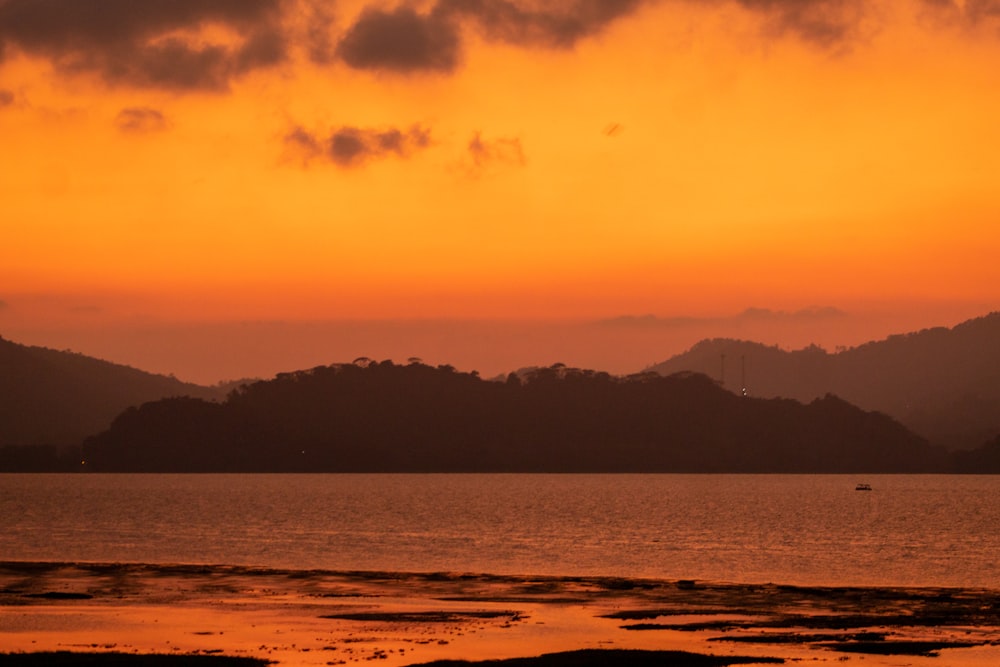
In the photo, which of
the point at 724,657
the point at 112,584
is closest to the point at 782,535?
the point at 112,584

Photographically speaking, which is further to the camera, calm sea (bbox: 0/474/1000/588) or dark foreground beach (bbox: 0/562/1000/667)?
calm sea (bbox: 0/474/1000/588)

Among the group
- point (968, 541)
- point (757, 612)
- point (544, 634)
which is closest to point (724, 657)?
point (544, 634)

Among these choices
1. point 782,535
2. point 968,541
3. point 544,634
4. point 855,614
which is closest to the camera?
point 544,634

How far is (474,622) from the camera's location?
2419 inches

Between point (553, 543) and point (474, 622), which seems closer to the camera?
point (474, 622)

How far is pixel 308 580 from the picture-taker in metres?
83.6

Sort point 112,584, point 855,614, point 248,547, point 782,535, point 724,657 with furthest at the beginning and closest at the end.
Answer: point 782,535
point 248,547
point 112,584
point 855,614
point 724,657

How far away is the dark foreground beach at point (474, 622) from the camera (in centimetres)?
5091

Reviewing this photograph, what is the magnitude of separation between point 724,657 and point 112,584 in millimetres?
40693

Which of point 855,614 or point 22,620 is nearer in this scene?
point 22,620

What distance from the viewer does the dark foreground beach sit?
167ft

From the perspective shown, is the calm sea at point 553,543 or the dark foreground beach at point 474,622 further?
the calm sea at point 553,543

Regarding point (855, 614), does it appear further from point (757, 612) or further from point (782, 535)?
point (782, 535)

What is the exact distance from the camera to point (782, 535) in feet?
471
